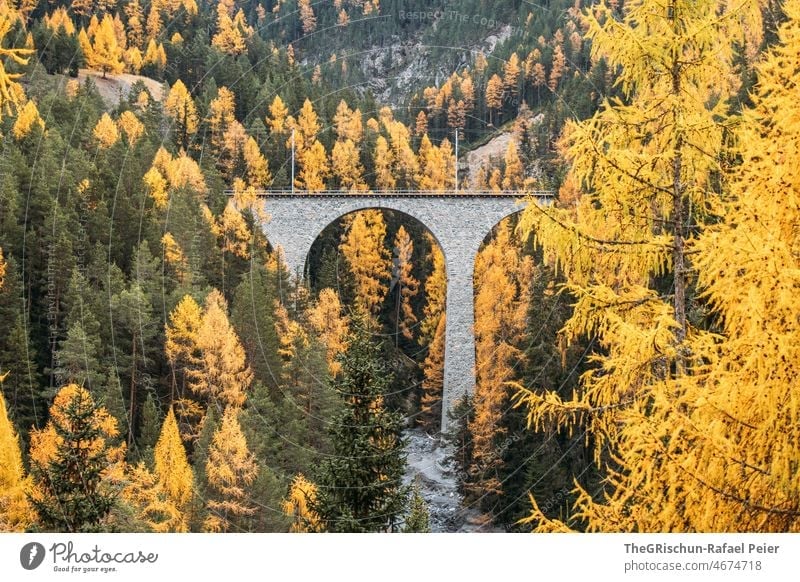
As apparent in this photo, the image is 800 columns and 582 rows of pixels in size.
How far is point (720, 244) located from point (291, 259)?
29913 millimetres

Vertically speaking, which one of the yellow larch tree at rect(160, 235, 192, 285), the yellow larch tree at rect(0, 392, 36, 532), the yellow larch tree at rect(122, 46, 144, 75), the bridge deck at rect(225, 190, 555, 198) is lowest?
the yellow larch tree at rect(0, 392, 36, 532)

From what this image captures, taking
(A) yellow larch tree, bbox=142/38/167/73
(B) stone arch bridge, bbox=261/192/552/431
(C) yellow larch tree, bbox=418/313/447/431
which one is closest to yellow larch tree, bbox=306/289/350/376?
(C) yellow larch tree, bbox=418/313/447/431

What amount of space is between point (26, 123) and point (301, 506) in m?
17.5

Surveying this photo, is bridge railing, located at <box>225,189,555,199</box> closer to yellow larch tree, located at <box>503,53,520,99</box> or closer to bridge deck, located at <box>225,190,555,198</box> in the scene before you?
bridge deck, located at <box>225,190,555,198</box>

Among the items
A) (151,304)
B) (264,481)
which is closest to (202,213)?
(151,304)

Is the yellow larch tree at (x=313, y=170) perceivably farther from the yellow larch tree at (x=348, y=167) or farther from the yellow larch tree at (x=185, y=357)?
the yellow larch tree at (x=185, y=357)

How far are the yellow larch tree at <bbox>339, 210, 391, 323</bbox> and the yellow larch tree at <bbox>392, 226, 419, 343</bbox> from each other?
64cm

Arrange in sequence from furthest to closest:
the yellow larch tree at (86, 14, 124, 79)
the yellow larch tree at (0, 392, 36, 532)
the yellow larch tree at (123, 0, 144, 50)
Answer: the yellow larch tree at (123, 0, 144, 50), the yellow larch tree at (86, 14, 124, 79), the yellow larch tree at (0, 392, 36, 532)

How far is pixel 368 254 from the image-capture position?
39094 millimetres

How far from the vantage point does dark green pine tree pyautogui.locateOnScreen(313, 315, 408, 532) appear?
9555 millimetres

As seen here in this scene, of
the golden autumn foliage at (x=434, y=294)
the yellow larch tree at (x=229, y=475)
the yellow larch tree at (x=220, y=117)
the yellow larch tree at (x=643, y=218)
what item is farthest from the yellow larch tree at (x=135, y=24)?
the yellow larch tree at (x=643, y=218)

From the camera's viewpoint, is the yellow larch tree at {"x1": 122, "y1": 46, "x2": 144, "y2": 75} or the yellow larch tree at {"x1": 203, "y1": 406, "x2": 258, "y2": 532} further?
the yellow larch tree at {"x1": 122, "y1": 46, "x2": 144, "y2": 75}

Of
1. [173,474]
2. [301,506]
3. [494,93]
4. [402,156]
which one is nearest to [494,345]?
[301,506]

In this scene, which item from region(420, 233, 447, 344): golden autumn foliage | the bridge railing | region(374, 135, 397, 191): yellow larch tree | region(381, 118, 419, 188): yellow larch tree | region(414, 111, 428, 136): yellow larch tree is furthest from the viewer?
region(414, 111, 428, 136): yellow larch tree
